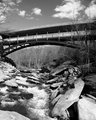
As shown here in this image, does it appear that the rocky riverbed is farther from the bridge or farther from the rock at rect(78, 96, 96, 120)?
the bridge

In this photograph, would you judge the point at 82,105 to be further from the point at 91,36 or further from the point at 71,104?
the point at 91,36

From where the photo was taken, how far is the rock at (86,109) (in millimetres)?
4323

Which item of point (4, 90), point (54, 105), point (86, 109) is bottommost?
point (4, 90)

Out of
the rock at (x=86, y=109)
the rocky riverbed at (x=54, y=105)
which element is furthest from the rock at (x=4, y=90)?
the rock at (x=86, y=109)

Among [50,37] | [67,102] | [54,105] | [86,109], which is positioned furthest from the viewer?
[50,37]

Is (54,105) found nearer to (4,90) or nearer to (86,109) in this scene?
(86,109)

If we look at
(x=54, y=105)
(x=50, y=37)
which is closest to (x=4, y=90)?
(x=54, y=105)

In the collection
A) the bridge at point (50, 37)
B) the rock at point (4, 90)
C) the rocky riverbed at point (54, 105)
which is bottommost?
the rock at point (4, 90)

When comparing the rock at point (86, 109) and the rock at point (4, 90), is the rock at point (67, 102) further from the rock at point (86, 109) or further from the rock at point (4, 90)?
the rock at point (4, 90)

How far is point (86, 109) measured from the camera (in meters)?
4.55

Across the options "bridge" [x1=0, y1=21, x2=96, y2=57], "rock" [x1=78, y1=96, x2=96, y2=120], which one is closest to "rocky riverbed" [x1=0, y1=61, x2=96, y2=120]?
"rock" [x1=78, y1=96, x2=96, y2=120]

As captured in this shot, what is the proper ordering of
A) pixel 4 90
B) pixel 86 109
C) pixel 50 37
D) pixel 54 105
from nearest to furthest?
pixel 86 109
pixel 54 105
pixel 4 90
pixel 50 37

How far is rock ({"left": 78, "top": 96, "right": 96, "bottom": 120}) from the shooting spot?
432 centimetres

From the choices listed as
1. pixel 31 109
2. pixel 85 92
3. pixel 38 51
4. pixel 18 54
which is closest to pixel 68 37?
pixel 85 92
